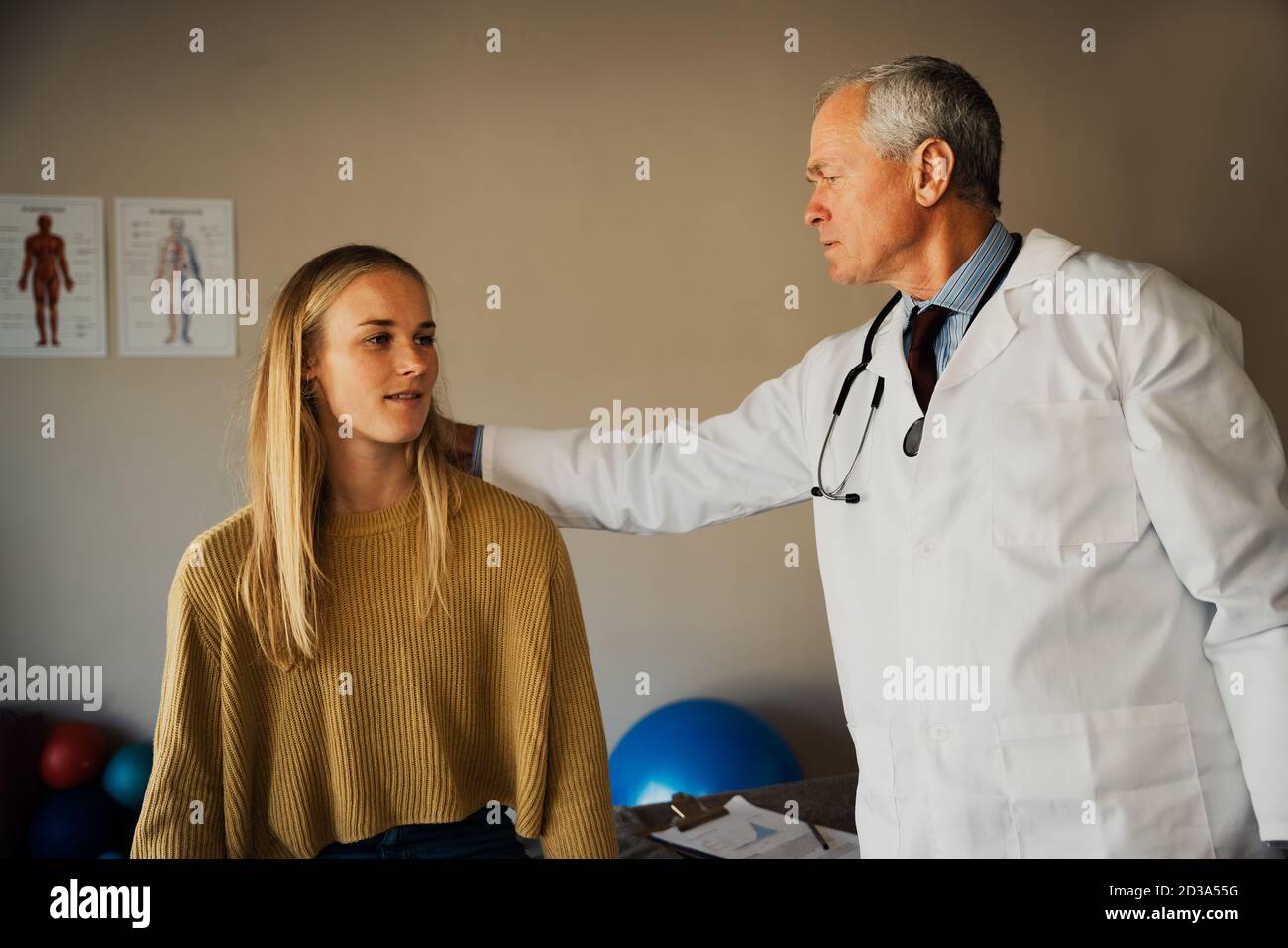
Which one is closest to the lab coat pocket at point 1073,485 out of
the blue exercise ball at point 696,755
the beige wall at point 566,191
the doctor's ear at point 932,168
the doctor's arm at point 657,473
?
the doctor's ear at point 932,168

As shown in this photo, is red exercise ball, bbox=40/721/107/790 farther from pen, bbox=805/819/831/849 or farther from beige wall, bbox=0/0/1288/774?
pen, bbox=805/819/831/849

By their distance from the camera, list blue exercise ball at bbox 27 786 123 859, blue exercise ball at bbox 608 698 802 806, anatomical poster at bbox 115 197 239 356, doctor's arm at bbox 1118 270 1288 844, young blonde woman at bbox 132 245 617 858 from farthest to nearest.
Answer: blue exercise ball at bbox 608 698 802 806 < anatomical poster at bbox 115 197 239 356 < blue exercise ball at bbox 27 786 123 859 < young blonde woman at bbox 132 245 617 858 < doctor's arm at bbox 1118 270 1288 844

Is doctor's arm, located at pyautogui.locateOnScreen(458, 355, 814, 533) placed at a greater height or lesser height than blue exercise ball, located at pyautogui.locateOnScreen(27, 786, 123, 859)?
greater

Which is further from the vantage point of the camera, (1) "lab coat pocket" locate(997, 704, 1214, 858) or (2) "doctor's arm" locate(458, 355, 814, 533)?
(2) "doctor's arm" locate(458, 355, 814, 533)

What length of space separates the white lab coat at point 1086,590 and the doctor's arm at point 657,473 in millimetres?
324

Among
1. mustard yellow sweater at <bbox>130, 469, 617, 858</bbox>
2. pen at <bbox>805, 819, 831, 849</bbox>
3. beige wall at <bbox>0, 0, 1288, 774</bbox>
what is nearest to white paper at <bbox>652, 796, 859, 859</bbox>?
pen at <bbox>805, 819, 831, 849</bbox>

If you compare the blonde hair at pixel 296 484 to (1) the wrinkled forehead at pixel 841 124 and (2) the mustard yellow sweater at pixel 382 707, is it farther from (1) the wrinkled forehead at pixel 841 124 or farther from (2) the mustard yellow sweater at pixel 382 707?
(1) the wrinkled forehead at pixel 841 124

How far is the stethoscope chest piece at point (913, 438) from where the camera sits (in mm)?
1335

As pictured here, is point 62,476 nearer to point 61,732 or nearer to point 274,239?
point 61,732

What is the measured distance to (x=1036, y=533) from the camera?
126 cm

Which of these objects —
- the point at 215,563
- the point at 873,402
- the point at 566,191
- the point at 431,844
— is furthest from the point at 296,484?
the point at 566,191

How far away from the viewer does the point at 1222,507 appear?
3.84 feet

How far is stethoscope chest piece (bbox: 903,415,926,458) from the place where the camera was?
4.38 feet

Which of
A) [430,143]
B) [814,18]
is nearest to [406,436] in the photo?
[430,143]
